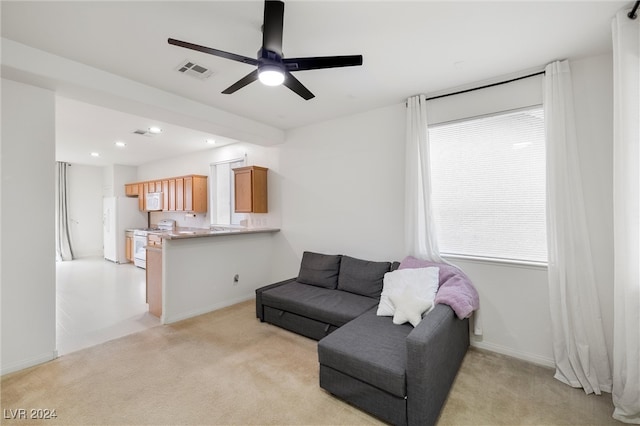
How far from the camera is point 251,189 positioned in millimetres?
4637

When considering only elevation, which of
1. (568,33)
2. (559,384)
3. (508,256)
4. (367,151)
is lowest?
(559,384)

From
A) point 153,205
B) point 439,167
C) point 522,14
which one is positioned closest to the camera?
point 522,14

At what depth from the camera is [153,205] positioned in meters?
7.05

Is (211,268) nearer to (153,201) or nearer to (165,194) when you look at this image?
(165,194)

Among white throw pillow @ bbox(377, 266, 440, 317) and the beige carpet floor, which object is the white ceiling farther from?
the beige carpet floor

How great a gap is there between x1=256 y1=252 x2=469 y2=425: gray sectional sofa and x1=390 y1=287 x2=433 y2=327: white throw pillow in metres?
0.07

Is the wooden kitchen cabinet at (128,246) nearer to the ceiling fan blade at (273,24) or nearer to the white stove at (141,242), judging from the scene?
the white stove at (141,242)

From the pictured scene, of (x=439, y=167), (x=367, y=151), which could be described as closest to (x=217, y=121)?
(x=367, y=151)

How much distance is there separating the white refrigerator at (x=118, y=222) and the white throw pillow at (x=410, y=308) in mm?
7728

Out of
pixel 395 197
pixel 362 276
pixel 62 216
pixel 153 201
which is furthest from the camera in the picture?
pixel 62 216

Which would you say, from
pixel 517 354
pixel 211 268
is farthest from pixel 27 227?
pixel 517 354

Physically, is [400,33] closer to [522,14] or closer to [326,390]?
[522,14]

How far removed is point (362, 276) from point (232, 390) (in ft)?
5.76

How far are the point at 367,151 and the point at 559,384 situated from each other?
2.97m
